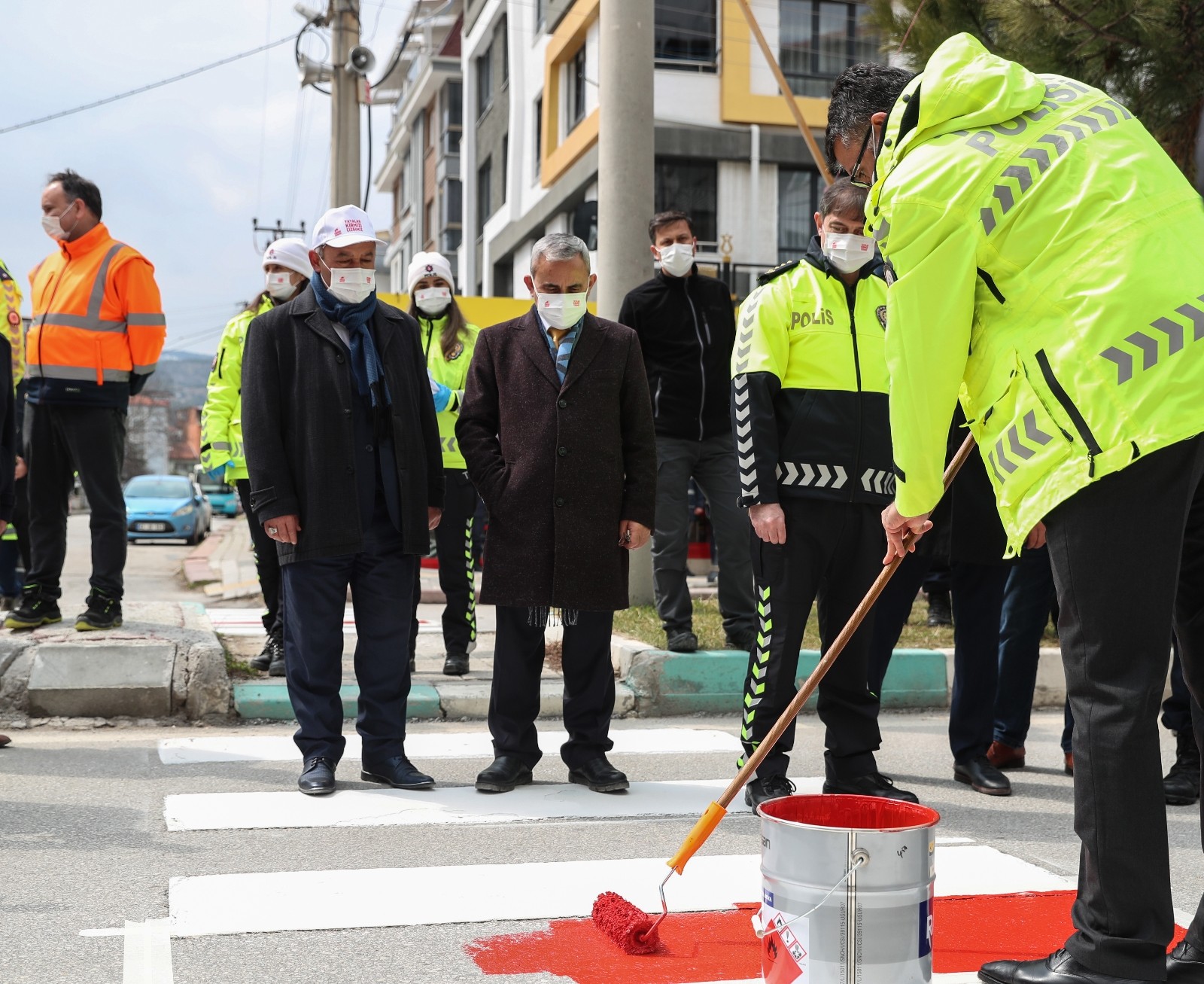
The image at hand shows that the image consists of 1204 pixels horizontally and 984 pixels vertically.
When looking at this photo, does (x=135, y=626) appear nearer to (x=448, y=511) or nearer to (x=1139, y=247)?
(x=448, y=511)

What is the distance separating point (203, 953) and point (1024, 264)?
251 centimetres

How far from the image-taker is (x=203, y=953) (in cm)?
323

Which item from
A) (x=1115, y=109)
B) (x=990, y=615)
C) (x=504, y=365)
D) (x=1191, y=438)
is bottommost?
(x=990, y=615)

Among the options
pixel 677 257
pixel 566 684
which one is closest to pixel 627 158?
pixel 677 257

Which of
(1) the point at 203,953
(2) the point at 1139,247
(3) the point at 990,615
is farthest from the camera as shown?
(3) the point at 990,615

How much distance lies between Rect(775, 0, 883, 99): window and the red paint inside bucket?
2207 cm

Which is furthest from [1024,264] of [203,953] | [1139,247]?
[203,953]

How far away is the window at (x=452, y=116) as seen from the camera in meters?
41.9

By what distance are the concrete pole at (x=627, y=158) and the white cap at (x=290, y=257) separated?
2.28 meters

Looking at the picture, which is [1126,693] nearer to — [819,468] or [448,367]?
[819,468]

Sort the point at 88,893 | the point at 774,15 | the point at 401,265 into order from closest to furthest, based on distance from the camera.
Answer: the point at 88,893 → the point at 774,15 → the point at 401,265

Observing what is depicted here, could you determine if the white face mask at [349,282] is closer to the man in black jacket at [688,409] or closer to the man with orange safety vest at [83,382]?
the man with orange safety vest at [83,382]

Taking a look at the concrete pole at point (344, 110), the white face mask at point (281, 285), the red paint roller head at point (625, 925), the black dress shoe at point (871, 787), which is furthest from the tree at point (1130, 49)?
the concrete pole at point (344, 110)

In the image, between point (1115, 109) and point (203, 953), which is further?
point (203, 953)
